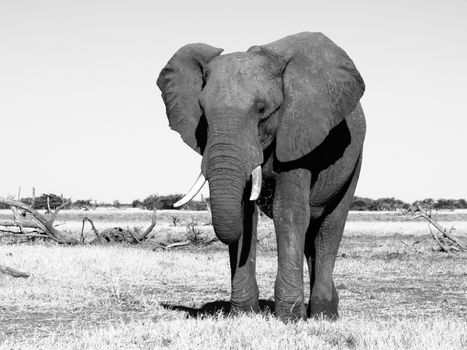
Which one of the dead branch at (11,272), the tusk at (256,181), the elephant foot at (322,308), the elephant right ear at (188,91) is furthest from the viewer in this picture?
the dead branch at (11,272)

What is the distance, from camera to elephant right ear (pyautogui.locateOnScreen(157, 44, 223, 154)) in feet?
29.6

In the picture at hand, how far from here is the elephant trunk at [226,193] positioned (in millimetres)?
7730

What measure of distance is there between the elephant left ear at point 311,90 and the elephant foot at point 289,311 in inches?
58.0

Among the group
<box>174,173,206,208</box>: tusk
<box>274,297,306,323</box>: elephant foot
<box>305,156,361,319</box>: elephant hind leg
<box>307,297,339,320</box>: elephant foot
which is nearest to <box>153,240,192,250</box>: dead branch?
<box>305,156,361,319</box>: elephant hind leg

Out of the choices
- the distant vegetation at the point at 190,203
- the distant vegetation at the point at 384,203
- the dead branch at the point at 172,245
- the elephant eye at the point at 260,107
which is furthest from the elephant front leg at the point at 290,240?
the distant vegetation at the point at 384,203

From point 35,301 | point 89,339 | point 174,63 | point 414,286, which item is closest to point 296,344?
point 89,339

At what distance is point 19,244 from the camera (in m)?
22.5

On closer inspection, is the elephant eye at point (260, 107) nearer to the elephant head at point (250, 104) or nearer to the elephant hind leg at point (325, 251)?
the elephant head at point (250, 104)

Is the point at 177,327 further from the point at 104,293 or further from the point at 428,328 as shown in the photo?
the point at 104,293

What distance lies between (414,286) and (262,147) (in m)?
6.84

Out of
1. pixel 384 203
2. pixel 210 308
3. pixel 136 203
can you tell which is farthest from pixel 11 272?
pixel 136 203

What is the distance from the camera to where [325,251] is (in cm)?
1002

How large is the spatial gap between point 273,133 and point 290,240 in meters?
1.11

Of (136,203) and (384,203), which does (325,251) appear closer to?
(384,203)
